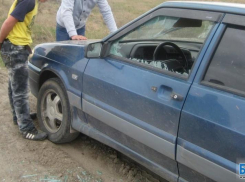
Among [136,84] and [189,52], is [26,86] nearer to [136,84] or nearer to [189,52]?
[136,84]

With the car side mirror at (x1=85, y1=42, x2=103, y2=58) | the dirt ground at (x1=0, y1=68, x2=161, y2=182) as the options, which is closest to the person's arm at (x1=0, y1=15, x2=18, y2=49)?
the car side mirror at (x1=85, y1=42, x2=103, y2=58)

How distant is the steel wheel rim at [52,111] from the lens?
3594mm

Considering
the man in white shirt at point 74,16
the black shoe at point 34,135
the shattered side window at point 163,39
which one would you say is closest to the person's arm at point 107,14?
the man in white shirt at point 74,16

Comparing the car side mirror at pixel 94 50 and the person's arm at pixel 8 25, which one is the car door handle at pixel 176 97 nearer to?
the car side mirror at pixel 94 50

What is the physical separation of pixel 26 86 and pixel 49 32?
21.3 ft

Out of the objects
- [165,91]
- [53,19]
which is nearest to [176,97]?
[165,91]

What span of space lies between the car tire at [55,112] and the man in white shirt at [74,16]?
719 mm

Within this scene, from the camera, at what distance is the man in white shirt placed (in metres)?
3.98

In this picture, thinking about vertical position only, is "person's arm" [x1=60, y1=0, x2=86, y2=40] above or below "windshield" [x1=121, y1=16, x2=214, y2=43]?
below

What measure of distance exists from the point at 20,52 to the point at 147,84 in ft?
5.32

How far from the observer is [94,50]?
10.1ft

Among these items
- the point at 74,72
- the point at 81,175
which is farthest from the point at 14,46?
the point at 81,175

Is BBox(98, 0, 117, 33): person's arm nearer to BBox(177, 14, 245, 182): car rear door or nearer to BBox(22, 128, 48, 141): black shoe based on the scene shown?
BBox(22, 128, 48, 141): black shoe

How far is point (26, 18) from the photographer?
335 cm
